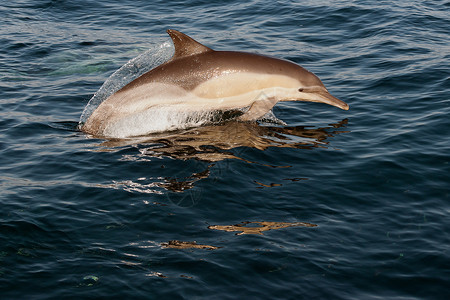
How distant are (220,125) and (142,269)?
5.69m

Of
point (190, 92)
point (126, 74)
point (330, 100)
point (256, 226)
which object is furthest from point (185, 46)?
point (256, 226)

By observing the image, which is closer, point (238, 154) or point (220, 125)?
point (238, 154)

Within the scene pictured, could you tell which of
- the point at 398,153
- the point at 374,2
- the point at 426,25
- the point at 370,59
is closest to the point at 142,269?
the point at 398,153

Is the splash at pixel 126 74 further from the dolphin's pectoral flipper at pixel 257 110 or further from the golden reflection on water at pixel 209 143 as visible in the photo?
the dolphin's pectoral flipper at pixel 257 110

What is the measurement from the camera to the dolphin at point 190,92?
12141 millimetres

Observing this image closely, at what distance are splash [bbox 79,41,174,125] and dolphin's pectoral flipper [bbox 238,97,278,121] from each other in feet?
9.64

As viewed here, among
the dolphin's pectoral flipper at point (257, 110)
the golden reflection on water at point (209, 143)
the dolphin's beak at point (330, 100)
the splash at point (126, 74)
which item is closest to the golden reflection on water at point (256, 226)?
the golden reflection on water at point (209, 143)

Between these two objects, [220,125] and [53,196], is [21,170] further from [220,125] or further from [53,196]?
[220,125]

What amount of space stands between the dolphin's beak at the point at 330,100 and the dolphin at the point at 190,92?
0.04 meters

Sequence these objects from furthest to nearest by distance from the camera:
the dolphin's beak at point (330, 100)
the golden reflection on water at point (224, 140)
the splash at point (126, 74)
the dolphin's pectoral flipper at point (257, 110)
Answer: the splash at point (126, 74), the dolphin's beak at point (330, 100), the dolphin's pectoral flipper at point (257, 110), the golden reflection on water at point (224, 140)

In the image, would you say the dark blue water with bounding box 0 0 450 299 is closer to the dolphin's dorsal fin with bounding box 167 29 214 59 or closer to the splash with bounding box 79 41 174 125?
the splash with bounding box 79 41 174 125

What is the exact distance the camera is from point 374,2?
23734 millimetres

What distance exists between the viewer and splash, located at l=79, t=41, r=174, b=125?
13328 millimetres

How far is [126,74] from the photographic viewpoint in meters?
15.4
